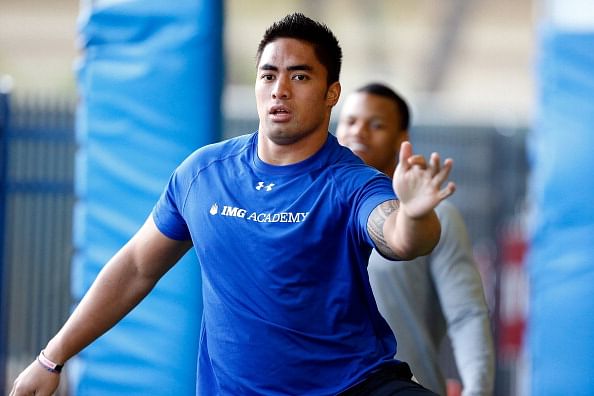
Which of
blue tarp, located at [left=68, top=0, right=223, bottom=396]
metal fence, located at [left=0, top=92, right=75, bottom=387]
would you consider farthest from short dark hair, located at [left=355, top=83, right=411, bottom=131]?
metal fence, located at [left=0, top=92, right=75, bottom=387]

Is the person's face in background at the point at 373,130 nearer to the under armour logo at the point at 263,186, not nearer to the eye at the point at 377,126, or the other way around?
the eye at the point at 377,126

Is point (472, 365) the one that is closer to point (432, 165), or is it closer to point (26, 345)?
point (432, 165)

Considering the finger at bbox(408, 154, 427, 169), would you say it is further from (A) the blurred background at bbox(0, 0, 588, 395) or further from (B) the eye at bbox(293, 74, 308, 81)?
(A) the blurred background at bbox(0, 0, 588, 395)

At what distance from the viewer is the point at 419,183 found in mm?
2838

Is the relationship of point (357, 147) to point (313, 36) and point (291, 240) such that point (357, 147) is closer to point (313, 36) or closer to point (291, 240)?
point (313, 36)

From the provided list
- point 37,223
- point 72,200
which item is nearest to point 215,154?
point 72,200

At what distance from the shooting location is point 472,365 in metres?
4.51

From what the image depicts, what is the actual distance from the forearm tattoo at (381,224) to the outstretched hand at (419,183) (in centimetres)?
16

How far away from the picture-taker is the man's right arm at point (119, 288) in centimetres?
380

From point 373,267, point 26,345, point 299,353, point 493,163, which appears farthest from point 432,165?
point 493,163

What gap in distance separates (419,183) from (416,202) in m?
0.05

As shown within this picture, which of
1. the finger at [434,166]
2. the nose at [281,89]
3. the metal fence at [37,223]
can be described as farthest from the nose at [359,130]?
the metal fence at [37,223]

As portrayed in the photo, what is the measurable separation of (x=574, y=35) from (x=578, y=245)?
1.43 m

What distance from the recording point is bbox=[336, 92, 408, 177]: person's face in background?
15.8 ft
